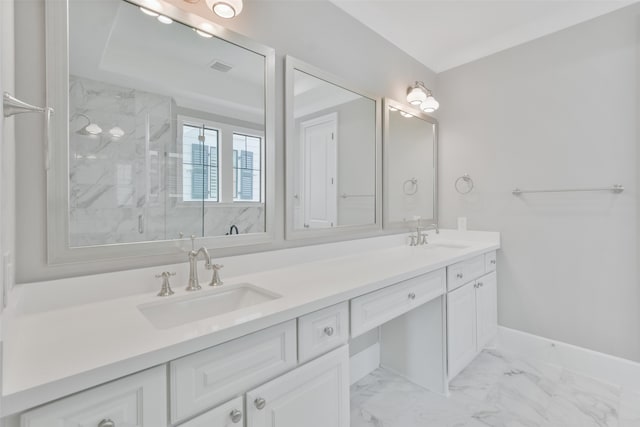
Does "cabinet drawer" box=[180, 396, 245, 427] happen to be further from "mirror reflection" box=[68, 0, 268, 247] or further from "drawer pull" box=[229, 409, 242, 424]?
"mirror reflection" box=[68, 0, 268, 247]

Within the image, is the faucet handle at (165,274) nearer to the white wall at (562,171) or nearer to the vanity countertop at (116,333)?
the vanity countertop at (116,333)

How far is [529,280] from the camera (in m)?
2.32

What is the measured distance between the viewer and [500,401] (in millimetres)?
1780

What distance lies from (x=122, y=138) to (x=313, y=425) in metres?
1.25

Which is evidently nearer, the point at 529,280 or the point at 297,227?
the point at 297,227

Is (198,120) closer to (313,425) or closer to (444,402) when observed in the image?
(313,425)

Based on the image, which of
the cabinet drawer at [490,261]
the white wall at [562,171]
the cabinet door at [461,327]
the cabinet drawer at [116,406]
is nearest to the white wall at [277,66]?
the cabinet drawer at [116,406]

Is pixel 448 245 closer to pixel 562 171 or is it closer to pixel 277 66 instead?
pixel 562 171

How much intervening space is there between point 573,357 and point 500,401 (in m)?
0.79

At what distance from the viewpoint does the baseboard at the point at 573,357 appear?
1.91 metres

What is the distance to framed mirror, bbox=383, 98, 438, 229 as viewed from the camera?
2.29 m

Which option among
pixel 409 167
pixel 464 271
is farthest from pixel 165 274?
pixel 409 167

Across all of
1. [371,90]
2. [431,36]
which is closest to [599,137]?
[431,36]

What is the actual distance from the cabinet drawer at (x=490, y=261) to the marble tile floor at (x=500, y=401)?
0.70 metres
